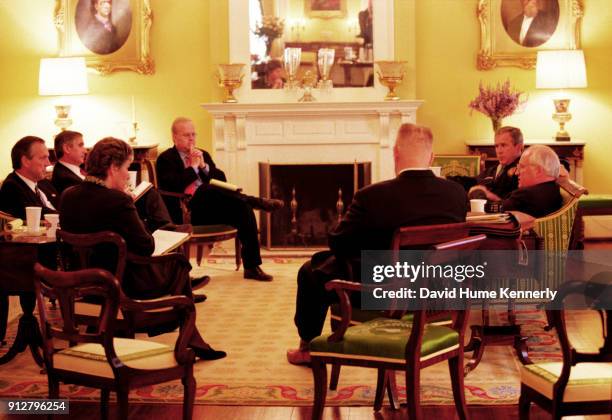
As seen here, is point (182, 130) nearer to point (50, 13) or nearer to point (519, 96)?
point (50, 13)

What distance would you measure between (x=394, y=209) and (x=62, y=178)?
292cm

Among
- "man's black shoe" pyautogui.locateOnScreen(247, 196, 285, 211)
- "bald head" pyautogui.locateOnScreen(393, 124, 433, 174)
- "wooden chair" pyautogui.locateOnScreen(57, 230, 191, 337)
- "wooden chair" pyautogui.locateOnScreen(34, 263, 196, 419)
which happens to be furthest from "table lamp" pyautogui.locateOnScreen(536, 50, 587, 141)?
"wooden chair" pyautogui.locateOnScreen(34, 263, 196, 419)

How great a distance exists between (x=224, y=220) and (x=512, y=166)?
2.37m

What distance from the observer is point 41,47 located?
9.64 metres

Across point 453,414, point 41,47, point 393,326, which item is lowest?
point 453,414

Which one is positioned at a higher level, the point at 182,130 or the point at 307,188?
the point at 182,130

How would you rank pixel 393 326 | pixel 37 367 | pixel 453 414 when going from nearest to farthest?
pixel 393 326
pixel 453 414
pixel 37 367

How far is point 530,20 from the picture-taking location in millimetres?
9391

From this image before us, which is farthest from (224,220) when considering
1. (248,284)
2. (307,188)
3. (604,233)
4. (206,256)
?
(604,233)

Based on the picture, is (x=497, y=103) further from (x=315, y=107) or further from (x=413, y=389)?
(x=413, y=389)

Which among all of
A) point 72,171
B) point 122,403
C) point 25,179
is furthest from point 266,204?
point 122,403

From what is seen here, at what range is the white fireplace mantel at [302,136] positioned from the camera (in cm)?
916

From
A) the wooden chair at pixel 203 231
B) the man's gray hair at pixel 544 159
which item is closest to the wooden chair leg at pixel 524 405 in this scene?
the man's gray hair at pixel 544 159

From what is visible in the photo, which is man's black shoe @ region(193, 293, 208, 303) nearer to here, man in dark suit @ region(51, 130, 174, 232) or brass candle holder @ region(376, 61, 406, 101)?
man in dark suit @ region(51, 130, 174, 232)
